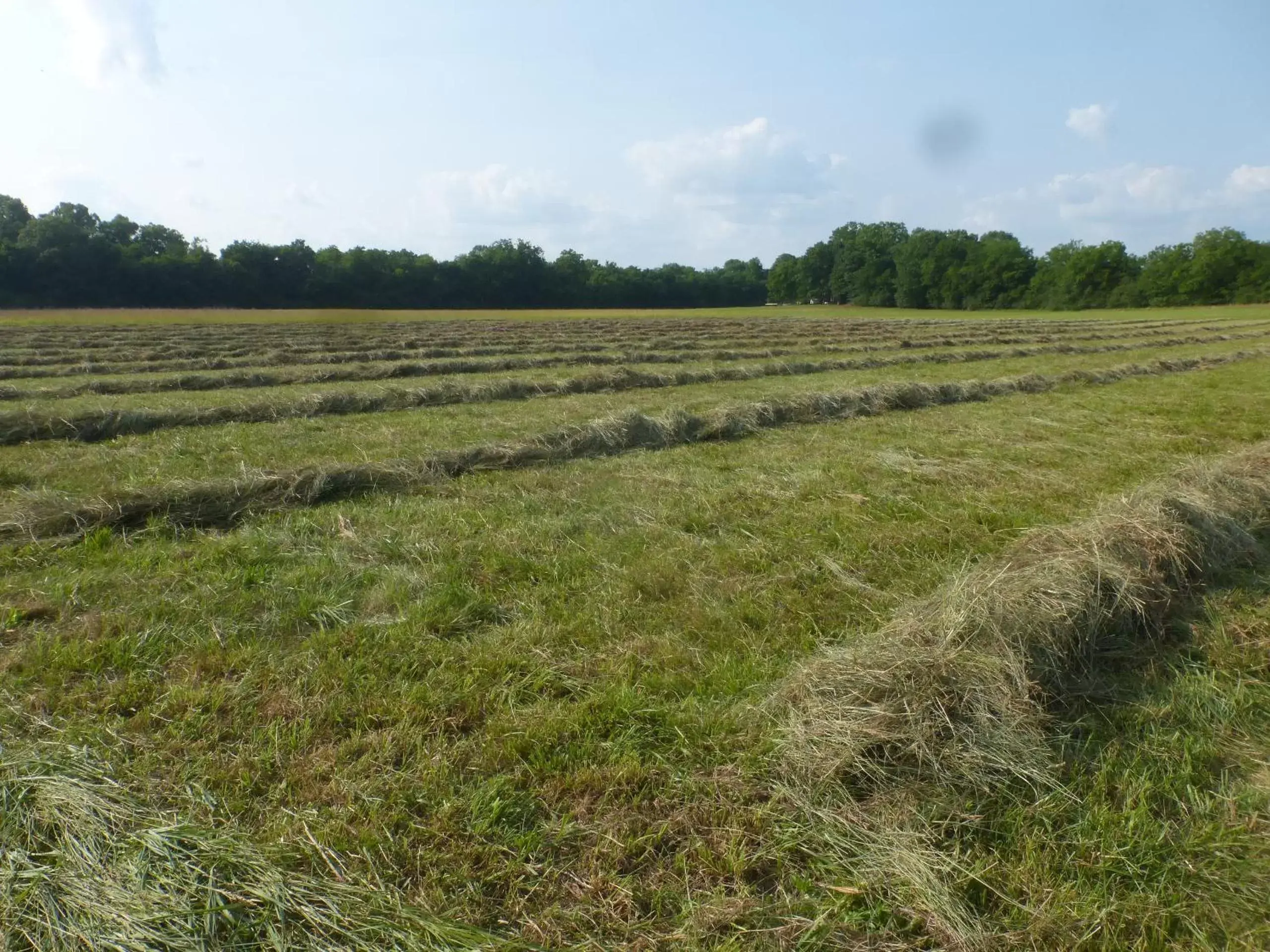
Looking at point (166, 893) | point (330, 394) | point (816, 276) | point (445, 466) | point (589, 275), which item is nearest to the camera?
point (166, 893)

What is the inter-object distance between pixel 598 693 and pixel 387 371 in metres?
13.8

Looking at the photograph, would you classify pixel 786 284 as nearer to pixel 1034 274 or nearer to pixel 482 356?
pixel 1034 274

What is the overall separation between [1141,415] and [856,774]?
1113 centimetres

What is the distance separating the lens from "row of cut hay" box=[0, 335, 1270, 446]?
29.3 ft

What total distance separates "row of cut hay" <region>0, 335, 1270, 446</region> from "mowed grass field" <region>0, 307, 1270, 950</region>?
0.17 meters

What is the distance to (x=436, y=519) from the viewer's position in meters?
5.82

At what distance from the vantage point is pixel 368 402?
1166cm

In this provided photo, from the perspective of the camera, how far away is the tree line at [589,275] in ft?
169

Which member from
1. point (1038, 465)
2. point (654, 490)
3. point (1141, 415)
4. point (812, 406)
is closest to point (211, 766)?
point (654, 490)

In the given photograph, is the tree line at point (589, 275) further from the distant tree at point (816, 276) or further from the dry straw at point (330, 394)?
the dry straw at point (330, 394)

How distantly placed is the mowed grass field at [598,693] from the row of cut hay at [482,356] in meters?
8.79

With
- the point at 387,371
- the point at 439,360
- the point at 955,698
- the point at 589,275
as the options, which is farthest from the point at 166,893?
the point at 589,275

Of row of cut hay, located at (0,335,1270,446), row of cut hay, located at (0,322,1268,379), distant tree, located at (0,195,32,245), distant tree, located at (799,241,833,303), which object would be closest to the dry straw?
row of cut hay, located at (0,335,1270,446)

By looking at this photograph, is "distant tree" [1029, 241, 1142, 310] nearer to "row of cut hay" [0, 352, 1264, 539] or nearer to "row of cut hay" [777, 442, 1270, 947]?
"row of cut hay" [0, 352, 1264, 539]
